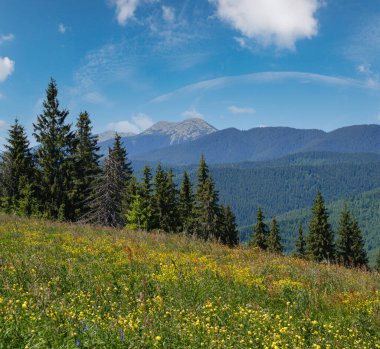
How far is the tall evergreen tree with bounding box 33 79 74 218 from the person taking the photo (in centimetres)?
4066

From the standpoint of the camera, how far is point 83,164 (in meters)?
43.1

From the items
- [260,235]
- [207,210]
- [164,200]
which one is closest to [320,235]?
[260,235]

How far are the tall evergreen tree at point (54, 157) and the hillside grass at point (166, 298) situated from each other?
28.0 m

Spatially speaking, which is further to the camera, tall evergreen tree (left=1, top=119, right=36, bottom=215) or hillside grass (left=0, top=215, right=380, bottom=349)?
tall evergreen tree (left=1, top=119, right=36, bottom=215)

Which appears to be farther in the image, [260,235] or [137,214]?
[260,235]

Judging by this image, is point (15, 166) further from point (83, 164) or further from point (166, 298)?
point (166, 298)

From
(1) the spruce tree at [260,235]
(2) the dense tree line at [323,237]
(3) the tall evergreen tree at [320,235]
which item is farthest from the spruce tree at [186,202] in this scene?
(3) the tall evergreen tree at [320,235]

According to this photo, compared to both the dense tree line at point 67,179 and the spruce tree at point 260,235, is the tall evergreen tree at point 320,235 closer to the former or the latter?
the spruce tree at point 260,235

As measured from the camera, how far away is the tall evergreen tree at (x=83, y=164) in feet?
135

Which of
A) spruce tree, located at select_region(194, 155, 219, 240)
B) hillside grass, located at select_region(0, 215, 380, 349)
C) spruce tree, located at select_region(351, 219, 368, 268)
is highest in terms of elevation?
hillside grass, located at select_region(0, 215, 380, 349)

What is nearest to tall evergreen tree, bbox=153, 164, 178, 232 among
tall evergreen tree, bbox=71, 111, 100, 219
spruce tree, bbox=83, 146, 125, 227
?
tall evergreen tree, bbox=71, 111, 100, 219

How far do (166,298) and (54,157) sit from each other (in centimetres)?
3713

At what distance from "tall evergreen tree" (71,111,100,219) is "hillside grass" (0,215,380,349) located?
2783cm

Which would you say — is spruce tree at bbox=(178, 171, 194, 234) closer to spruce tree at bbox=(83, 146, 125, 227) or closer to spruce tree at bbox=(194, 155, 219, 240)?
spruce tree at bbox=(194, 155, 219, 240)
